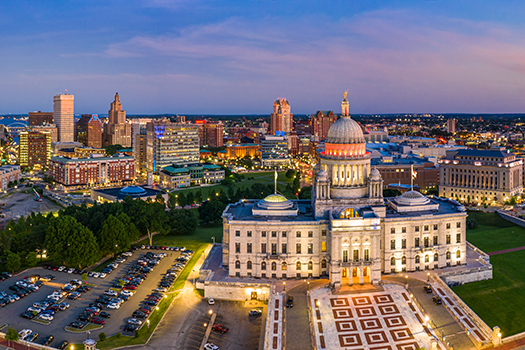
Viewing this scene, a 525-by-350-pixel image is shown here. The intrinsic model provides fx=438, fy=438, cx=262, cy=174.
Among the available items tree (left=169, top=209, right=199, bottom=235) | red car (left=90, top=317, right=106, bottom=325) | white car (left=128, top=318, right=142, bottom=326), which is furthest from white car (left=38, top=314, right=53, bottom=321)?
tree (left=169, top=209, right=199, bottom=235)

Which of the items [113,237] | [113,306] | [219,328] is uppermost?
[113,237]

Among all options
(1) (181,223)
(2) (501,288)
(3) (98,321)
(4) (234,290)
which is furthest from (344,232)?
(1) (181,223)

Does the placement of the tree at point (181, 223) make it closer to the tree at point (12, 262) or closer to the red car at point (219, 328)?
the tree at point (12, 262)

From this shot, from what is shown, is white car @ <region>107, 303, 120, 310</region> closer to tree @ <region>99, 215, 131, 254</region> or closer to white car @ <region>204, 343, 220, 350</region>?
white car @ <region>204, 343, 220, 350</region>

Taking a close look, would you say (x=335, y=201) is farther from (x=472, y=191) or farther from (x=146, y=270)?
(x=472, y=191)

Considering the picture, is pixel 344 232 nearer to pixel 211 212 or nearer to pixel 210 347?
pixel 210 347

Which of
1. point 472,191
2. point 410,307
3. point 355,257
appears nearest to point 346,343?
point 410,307
